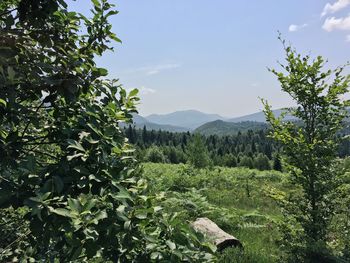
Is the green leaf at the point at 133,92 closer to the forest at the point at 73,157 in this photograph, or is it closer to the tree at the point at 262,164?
the forest at the point at 73,157

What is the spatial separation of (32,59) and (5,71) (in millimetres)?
310

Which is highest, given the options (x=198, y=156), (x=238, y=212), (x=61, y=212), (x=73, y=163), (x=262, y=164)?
(x=73, y=163)

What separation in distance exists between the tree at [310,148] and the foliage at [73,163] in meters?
6.08

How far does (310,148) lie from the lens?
25.4ft

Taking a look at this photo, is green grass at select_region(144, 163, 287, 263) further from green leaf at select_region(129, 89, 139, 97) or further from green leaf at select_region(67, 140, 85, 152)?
green leaf at select_region(67, 140, 85, 152)

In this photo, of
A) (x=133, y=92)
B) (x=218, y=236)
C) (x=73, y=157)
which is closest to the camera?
(x=73, y=157)

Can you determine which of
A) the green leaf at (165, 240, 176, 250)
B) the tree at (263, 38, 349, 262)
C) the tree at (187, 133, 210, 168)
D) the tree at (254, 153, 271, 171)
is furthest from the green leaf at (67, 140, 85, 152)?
the tree at (254, 153, 271, 171)

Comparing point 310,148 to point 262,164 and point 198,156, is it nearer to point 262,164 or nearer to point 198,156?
point 198,156

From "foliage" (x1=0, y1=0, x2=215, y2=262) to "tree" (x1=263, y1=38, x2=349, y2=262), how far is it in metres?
6.08

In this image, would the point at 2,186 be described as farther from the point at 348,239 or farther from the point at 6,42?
the point at 348,239

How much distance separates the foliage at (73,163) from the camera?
1846mm

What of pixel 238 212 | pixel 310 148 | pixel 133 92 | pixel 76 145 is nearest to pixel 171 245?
pixel 76 145

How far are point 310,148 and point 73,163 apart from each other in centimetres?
668

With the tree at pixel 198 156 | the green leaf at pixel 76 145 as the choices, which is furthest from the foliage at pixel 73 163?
the tree at pixel 198 156
